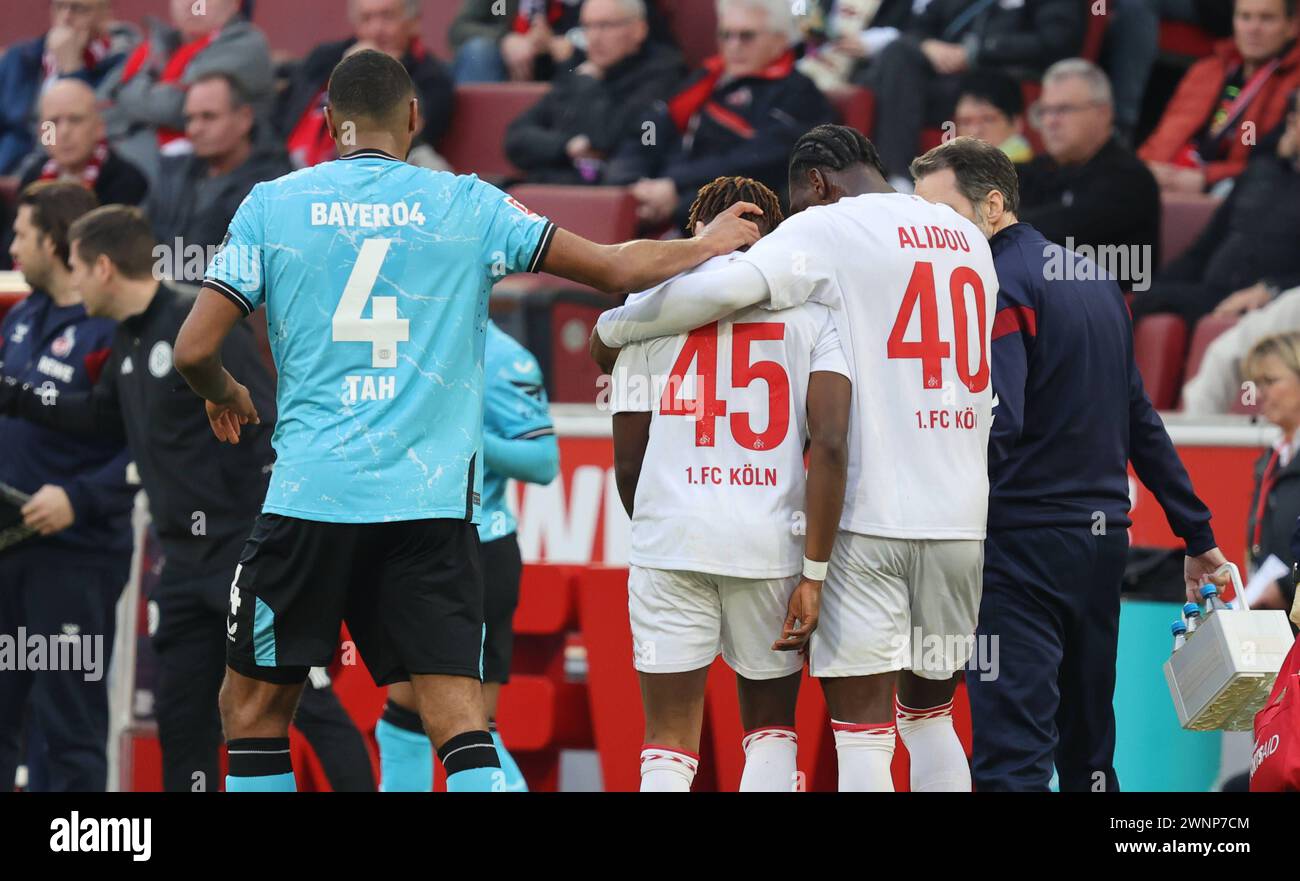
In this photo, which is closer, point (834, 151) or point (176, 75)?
point (834, 151)

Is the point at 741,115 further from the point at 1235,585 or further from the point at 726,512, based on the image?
the point at 726,512

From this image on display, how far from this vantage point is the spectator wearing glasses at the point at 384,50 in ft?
36.6

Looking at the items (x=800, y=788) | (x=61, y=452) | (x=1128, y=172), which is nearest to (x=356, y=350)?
(x=800, y=788)

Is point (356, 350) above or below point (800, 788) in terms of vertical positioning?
above

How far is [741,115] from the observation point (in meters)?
9.78

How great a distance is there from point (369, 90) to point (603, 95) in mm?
5975

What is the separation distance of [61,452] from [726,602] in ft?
12.0

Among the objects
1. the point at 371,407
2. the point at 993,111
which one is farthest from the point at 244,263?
the point at 993,111

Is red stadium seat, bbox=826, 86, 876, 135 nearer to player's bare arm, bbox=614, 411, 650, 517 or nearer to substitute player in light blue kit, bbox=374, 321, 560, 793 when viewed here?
substitute player in light blue kit, bbox=374, 321, 560, 793

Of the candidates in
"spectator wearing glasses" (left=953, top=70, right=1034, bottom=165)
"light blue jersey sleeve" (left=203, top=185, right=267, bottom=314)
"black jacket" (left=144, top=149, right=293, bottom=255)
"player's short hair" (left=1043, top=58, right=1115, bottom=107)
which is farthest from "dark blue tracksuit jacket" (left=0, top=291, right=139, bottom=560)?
"player's short hair" (left=1043, top=58, right=1115, bottom=107)

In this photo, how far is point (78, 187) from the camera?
25.6ft

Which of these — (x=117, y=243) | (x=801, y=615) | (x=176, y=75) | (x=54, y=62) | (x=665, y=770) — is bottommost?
(x=665, y=770)

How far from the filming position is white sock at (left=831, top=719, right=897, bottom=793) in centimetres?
490

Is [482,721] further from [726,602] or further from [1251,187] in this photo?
[1251,187]
